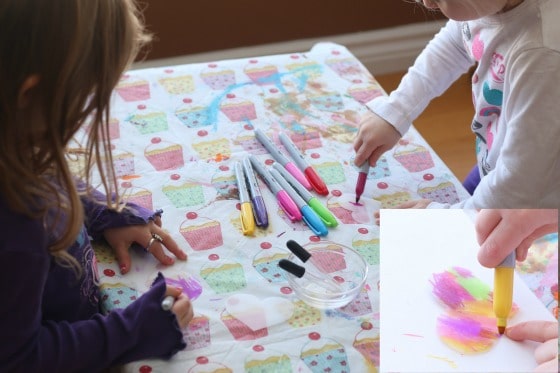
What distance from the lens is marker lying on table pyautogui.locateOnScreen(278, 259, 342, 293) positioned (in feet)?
2.41

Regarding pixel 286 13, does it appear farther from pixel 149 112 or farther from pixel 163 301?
pixel 163 301

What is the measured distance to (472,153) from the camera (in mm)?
1694

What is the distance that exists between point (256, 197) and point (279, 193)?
3 cm

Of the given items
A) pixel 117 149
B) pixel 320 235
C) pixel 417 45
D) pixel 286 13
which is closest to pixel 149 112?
pixel 117 149

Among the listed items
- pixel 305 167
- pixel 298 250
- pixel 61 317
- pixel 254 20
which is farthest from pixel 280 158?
pixel 254 20

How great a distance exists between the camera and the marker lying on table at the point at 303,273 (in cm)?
73

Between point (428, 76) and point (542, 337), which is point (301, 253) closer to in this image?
point (542, 337)

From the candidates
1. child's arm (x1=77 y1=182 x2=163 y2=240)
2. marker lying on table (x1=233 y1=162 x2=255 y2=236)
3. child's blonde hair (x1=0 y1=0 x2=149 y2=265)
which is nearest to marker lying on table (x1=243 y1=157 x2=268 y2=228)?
marker lying on table (x1=233 y1=162 x2=255 y2=236)

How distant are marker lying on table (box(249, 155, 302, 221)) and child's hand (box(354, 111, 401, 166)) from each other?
12cm

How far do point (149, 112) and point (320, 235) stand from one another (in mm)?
355

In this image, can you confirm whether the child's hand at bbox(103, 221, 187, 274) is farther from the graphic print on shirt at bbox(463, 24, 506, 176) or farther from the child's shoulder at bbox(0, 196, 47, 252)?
the graphic print on shirt at bbox(463, 24, 506, 176)

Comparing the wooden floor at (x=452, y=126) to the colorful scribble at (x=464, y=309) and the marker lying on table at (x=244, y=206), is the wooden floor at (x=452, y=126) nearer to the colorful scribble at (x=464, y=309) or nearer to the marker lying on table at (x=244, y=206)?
the marker lying on table at (x=244, y=206)

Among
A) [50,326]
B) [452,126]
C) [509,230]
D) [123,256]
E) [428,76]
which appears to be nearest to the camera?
[509,230]

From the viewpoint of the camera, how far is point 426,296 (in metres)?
0.63
